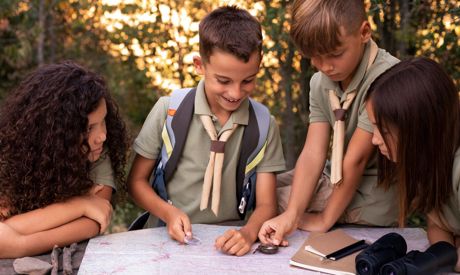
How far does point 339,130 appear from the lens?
3.04m

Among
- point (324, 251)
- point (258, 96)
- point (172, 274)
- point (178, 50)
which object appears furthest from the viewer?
point (258, 96)

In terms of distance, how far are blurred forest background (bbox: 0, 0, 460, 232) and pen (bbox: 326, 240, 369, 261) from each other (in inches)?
46.8

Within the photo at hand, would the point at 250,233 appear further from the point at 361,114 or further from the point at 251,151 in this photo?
the point at 361,114

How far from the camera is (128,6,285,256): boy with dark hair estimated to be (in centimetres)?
295

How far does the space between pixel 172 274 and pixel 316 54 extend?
3.56 ft

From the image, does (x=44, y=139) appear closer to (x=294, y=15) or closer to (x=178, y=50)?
(x=294, y=15)

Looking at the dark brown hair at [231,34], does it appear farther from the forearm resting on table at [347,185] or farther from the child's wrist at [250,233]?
the child's wrist at [250,233]

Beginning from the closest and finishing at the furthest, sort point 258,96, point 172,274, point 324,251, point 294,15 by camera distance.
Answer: point 172,274 < point 324,251 < point 294,15 < point 258,96

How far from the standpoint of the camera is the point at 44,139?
279 cm

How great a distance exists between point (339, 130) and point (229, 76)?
54 centimetres

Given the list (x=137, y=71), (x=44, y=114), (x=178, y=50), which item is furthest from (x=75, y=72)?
(x=137, y=71)

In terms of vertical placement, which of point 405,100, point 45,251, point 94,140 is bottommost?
point 45,251

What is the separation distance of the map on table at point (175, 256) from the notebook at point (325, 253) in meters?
0.04

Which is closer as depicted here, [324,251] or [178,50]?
[324,251]
